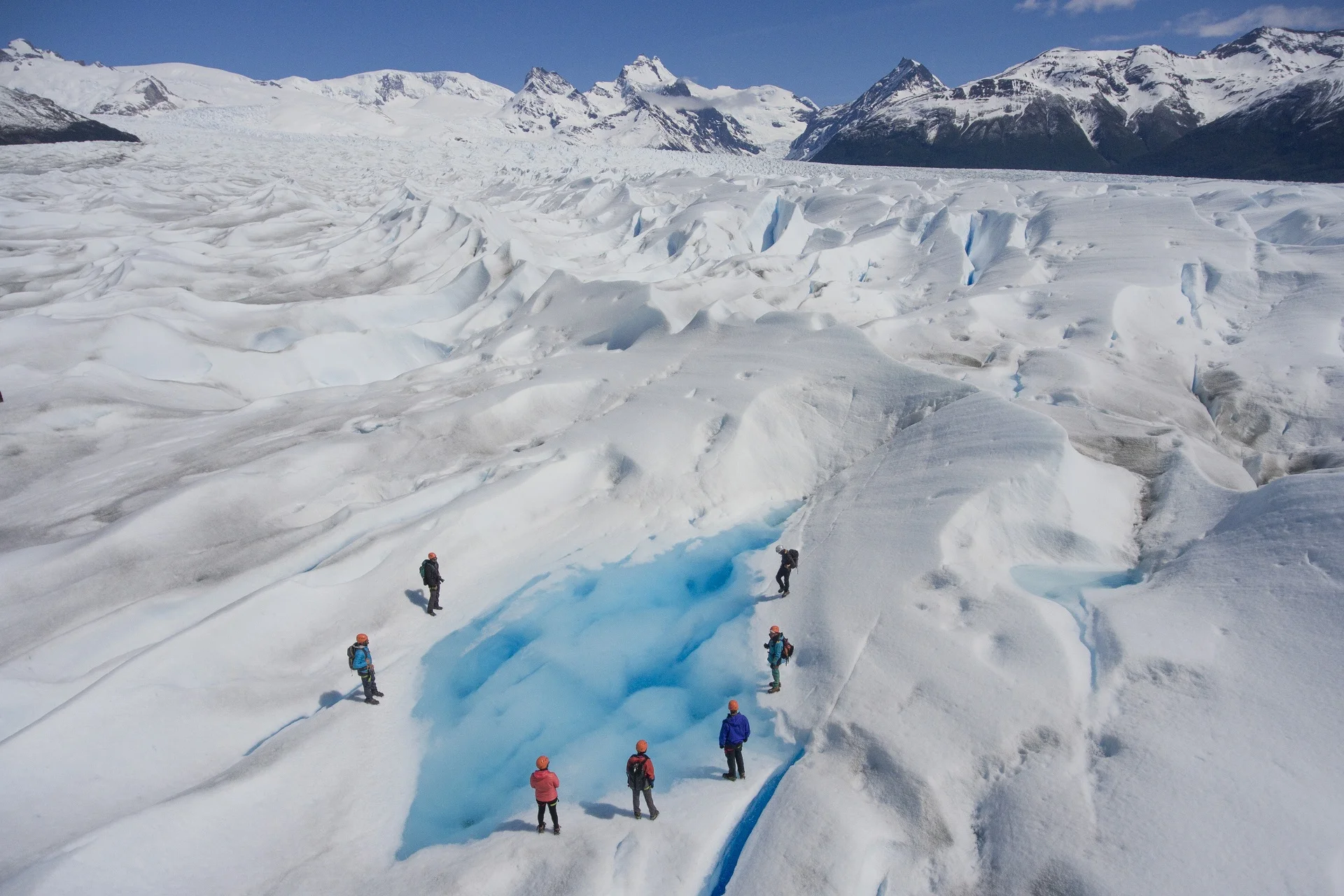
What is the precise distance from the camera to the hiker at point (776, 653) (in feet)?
27.6

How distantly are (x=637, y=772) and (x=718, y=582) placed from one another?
4596 millimetres

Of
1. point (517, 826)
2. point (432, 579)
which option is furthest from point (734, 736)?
point (432, 579)

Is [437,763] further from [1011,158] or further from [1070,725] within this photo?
[1011,158]

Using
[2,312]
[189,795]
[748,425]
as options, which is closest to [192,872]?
[189,795]

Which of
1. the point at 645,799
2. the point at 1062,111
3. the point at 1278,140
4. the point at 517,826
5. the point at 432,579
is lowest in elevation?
the point at 517,826

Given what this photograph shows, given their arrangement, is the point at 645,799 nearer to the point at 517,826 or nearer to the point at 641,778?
the point at 641,778

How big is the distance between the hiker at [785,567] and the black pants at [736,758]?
3.22 metres

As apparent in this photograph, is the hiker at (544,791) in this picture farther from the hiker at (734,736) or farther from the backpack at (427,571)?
the backpack at (427,571)

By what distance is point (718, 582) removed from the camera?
11086 mm

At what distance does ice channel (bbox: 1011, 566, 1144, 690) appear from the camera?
8.74 meters

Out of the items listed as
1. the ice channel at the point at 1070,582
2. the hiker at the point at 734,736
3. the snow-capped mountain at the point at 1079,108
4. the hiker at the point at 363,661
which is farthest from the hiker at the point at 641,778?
the snow-capped mountain at the point at 1079,108

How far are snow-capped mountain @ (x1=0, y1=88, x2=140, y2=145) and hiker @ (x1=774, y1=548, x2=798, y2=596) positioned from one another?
337ft

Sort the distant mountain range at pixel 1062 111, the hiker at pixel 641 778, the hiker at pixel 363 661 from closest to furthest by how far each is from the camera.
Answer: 1. the hiker at pixel 641 778
2. the hiker at pixel 363 661
3. the distant mountain range at pixel 1062 111

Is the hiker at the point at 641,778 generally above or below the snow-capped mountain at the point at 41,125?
below
